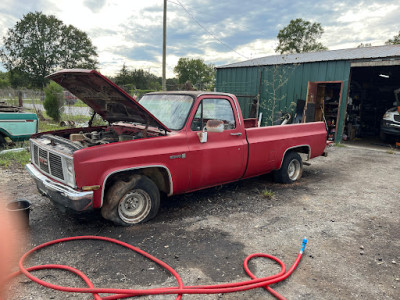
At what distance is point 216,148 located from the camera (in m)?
4.33

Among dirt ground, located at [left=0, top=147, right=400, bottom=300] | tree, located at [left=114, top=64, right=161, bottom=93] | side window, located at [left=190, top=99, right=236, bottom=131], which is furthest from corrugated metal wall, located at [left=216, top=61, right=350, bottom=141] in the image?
tree, located at [left=114, top=64, right=161, bottom=93]

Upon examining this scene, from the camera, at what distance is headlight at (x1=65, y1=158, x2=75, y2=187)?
10.6ft

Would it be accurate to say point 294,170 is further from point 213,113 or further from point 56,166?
point 56,166

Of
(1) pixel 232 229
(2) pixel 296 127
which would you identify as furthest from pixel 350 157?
(1) pixel 232 229

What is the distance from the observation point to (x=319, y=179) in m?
6.55

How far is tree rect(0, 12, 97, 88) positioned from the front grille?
45943 millimetres

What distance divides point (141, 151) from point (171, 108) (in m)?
1.07

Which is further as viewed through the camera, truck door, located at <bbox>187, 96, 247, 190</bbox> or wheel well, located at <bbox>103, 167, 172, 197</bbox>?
truck door, located at <bbox>187, 96, 247, 190</bbox>

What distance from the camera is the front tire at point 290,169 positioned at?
5.76m

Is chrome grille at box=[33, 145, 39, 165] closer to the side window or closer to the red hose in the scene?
the red hose

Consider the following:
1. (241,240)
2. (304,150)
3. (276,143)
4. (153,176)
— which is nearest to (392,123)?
(304,150)

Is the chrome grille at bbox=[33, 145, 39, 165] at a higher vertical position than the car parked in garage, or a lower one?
lower

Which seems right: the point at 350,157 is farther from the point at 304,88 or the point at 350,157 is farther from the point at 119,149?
the point at 119,149

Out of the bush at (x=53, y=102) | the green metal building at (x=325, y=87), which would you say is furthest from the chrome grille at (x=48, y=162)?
the bush at (x=53, y=102)
